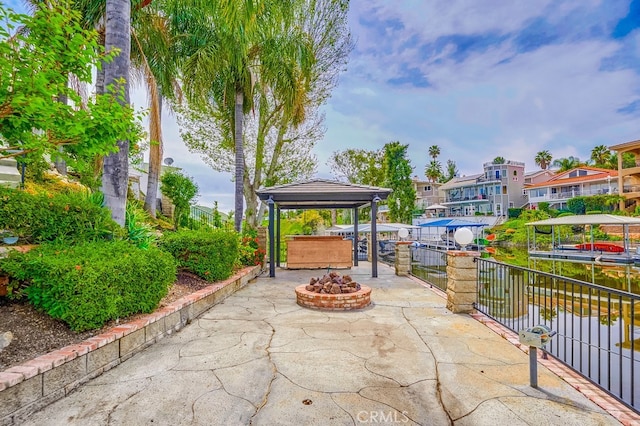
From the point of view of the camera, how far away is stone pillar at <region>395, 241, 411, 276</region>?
8969 mm

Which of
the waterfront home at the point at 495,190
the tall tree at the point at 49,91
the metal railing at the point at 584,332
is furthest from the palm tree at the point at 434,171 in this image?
the tall tree at the point at 49,91

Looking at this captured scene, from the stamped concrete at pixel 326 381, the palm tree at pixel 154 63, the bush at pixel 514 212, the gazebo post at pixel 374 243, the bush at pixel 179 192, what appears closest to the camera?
the stamped concrete at pixel 326 381

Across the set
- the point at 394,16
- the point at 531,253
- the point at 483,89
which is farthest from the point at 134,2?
the point at 531,253

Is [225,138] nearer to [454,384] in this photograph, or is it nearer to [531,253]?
[454,384]

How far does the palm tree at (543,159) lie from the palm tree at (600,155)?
922cm

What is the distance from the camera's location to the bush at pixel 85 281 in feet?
9.88

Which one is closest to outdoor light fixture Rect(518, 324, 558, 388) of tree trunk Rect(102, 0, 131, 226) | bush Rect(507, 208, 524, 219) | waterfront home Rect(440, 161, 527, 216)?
tree trunk Rect(102, 0, 131, 226)

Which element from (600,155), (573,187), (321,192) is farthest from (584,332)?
(600,155)

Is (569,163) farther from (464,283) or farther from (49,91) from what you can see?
(49,91)

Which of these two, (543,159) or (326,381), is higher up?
(543,159)

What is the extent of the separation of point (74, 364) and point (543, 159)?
63.6 metres

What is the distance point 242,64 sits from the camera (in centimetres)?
988

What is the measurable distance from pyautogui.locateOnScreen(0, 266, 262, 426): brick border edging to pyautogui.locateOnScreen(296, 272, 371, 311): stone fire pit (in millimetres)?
2038

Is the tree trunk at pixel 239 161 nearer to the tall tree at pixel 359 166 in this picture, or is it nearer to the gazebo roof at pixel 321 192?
the gazebo roof at pixel 321 192
